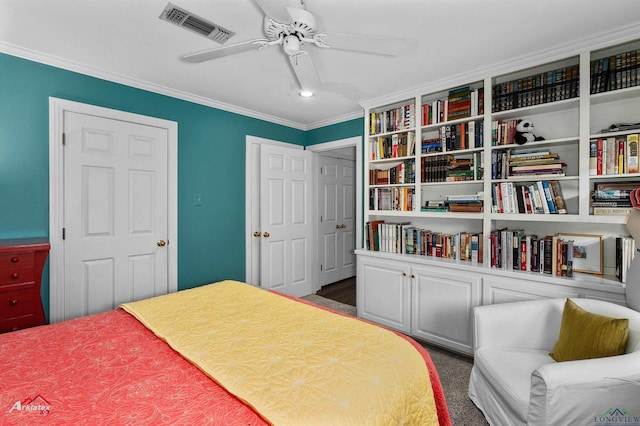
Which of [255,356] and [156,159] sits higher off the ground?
[156,159]

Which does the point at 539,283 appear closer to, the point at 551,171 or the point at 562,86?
the point at 551,171

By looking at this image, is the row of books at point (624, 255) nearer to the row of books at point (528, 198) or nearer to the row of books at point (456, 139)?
the row of books at point (528, 198)

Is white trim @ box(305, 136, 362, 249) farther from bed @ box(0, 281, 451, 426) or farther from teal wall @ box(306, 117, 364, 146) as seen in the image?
bed @ box(0, 281, 451, 426)

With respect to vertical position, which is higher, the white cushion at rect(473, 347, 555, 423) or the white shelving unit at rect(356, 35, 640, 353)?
the white shelving unit at rect(356, 35, 640, 353)

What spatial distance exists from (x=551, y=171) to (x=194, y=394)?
2.63 m

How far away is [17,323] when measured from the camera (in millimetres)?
1953

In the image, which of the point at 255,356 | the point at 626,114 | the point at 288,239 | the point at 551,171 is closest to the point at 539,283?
the point at 551,171

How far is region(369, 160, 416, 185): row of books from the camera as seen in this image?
122 inches

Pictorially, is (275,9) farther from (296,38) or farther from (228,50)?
(228,50)

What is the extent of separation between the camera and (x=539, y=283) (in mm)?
2182

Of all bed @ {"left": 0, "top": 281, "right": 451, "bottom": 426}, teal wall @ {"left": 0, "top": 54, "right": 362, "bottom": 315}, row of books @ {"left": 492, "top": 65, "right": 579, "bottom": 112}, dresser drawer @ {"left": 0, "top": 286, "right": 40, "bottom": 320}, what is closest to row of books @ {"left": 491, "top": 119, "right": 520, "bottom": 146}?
row of books @ {"left": 492, "top": 65, "right": 579, "bottom": 112}

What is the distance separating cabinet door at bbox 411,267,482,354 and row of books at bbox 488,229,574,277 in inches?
10.7

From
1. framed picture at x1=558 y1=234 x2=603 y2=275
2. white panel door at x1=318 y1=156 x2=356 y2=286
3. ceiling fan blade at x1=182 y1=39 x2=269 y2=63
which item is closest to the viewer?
ceiling fan blade at x1=182 y1=39 x2=269 y2=63

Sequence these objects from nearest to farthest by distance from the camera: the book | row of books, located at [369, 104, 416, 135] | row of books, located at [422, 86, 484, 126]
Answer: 1. the book
2. row of books, located at [422, 86, 484, 126]
3. row of books, located at [369, 104, 416, 135]
